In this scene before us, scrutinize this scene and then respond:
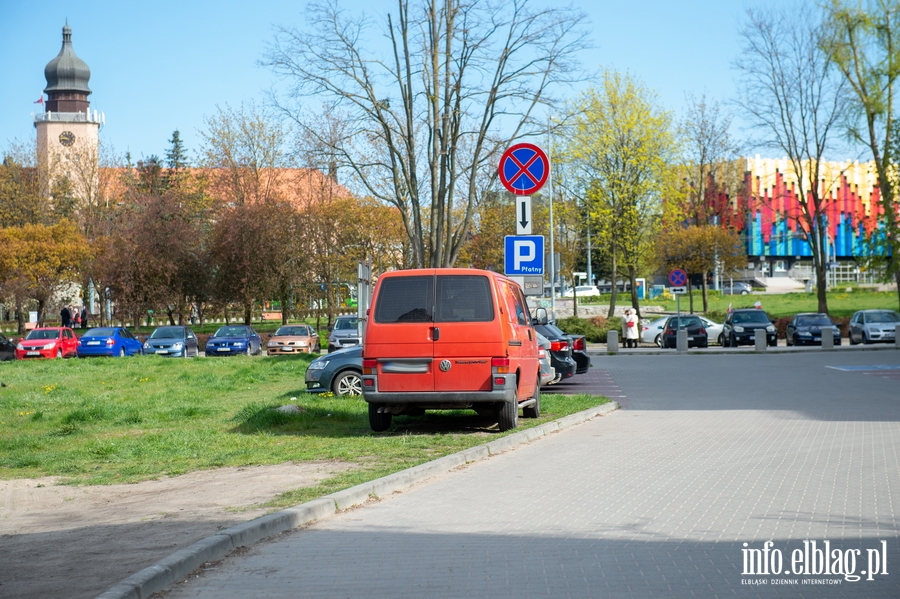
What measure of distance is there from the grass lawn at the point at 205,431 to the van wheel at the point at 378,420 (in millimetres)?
225

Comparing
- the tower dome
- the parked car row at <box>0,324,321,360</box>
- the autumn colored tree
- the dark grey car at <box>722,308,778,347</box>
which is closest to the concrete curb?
the parked car row at <box>0,324,321,360</box>

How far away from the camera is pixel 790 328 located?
43.6m

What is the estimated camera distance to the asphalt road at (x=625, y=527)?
19.0ft

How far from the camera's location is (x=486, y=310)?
1285 centimetres

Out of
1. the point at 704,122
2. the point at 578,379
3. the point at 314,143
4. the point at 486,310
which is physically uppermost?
the point at 704,122

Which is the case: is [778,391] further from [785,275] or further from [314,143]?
[785,275]

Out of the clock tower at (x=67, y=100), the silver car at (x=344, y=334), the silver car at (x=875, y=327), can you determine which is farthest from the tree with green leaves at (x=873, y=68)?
the clock tower at (x=67, y=100)

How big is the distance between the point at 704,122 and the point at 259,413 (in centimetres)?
5163

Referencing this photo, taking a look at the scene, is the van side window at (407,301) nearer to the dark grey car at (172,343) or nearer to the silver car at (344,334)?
the silver car at (344,334)

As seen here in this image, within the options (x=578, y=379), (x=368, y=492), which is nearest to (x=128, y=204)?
(x=578, y=379)

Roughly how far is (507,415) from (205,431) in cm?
409

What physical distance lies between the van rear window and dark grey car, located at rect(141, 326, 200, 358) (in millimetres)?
29317

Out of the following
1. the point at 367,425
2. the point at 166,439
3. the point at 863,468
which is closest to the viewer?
the point at 863,468

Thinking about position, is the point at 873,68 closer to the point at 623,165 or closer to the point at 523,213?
the point at 623,165
